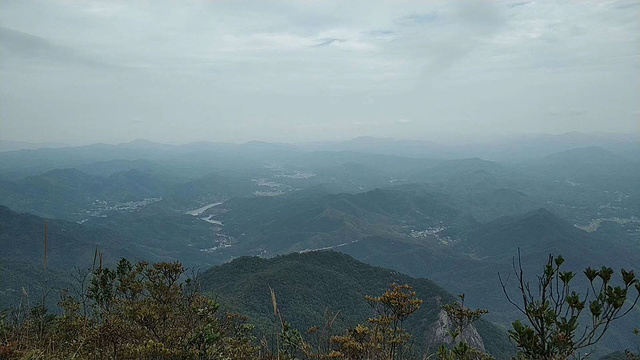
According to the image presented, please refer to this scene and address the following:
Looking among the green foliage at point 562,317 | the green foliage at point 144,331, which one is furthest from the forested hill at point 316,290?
the green foliage at point 562,317

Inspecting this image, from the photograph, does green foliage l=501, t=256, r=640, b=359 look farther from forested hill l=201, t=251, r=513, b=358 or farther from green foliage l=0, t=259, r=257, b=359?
forested hill l=201, t=251, r=513, b=358

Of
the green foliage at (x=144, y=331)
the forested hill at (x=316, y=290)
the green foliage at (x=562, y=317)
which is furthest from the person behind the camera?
the forested hill at (x=316, y=290)

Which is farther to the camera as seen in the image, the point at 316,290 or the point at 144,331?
the point at 316,290

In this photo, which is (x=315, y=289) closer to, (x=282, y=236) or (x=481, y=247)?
(x=282, y=236)

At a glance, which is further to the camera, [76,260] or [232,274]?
[76,260]

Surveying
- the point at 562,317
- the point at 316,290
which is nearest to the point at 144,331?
the point at 562,317

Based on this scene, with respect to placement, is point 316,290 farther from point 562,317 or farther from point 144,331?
point 562,317

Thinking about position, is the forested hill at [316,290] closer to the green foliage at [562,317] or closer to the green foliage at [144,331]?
the green foliage at [144,331]

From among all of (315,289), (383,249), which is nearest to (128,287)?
(315,289)
